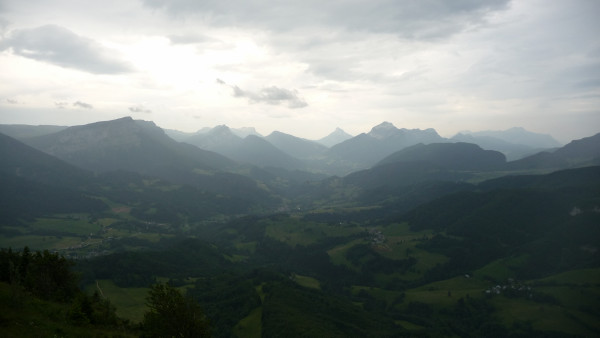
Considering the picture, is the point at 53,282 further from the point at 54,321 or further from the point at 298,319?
the point at 298,319

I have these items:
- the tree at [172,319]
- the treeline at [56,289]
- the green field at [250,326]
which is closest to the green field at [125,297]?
the green field at [250,326]

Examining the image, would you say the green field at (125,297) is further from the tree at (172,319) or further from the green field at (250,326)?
the tree at (172,319)

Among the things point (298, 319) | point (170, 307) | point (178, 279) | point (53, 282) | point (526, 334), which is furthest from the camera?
point (178, 279)

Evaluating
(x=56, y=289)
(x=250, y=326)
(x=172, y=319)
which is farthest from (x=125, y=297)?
(x=172, y=319)

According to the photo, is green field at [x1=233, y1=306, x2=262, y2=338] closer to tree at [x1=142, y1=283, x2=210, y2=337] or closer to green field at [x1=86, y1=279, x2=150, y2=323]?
green field at [x1=86, y1=279, x2=150, y2=323]

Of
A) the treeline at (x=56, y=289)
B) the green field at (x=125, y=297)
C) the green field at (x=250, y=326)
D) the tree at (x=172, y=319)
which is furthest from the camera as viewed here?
the green field at (x=250, y=326)

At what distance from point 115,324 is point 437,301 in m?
181

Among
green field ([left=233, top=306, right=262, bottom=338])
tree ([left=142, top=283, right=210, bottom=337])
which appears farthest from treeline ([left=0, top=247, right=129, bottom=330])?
green field ([left=233, top=306, right=262, bottom=338])

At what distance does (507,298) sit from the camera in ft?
594

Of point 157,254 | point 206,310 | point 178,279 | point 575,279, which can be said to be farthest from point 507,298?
point 157,254

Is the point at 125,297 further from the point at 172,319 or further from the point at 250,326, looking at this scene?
the point at 172,319

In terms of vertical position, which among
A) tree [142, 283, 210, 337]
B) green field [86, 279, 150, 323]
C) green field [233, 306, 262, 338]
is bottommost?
green field [233, 306, 262, 338]

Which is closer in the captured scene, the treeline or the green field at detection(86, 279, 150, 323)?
the treeline

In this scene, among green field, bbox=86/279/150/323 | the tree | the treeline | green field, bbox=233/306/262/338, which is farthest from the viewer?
green field, bbox=233/306/262/338
